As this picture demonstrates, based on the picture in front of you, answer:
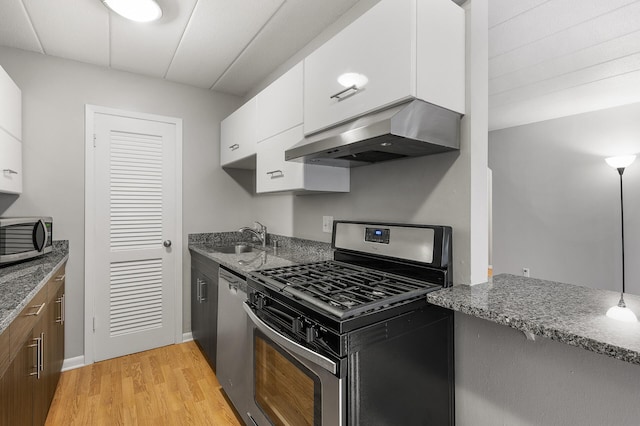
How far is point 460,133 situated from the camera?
1305 mm

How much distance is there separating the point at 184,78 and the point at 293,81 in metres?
1.42

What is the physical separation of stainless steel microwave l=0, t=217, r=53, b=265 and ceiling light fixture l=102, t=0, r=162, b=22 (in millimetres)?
1303

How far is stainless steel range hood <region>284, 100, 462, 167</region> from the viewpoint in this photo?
3.64ft

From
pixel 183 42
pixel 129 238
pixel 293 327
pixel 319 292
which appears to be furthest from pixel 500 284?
pixel 129 238

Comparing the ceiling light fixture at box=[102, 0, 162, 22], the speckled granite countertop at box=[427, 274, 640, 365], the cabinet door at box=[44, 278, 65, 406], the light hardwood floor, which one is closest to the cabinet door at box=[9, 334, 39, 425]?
the cabinet door at box=[44, 278, 65, 406]

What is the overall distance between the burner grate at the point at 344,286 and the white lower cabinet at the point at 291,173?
0.48 metres

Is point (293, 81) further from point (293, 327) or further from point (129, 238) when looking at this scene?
point (129, 238)

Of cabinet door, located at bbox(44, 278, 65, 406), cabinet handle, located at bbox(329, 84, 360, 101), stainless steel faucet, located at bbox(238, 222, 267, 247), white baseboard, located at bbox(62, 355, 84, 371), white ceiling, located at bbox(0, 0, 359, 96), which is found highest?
white ceiling, located at bbox(0, 0, 359, 96)

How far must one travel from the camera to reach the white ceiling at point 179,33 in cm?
179

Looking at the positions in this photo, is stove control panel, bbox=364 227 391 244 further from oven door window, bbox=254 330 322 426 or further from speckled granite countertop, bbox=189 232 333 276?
oven door window, bbox=254 330 322 426

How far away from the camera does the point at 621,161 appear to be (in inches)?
130

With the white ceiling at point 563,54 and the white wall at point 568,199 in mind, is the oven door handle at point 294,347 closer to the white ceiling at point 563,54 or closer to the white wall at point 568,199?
the white ceiling at point 563,54

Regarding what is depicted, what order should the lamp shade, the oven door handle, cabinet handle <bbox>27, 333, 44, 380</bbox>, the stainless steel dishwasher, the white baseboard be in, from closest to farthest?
the oven door handle, cabinet handle <bbox>27, 333, 44, 380</bbox>, the stainless steel dishwasher, the white baseboard, the lamp shade

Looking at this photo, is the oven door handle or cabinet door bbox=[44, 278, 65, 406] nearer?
the oven door handle
